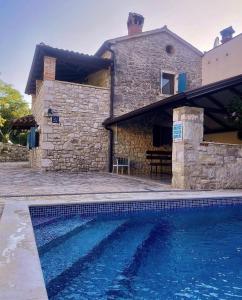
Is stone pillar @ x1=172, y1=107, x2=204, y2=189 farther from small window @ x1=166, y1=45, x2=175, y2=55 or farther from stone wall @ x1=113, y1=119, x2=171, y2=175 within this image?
small window @ x1=166, y1=45, x2=175, y2=55

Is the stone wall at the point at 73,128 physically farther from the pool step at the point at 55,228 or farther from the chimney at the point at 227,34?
the chimney at the point at 227,34

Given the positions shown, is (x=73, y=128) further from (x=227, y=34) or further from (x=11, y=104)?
(x=11, y=104)

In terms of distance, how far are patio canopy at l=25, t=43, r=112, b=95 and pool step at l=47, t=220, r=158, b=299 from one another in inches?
389

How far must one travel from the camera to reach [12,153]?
23.0 meters

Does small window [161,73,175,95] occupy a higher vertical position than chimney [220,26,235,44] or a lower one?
lower

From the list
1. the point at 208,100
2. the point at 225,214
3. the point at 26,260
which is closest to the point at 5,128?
the point at 208,100

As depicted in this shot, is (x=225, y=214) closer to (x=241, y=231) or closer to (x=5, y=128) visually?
(x=241, y=231)

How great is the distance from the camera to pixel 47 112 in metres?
12.4

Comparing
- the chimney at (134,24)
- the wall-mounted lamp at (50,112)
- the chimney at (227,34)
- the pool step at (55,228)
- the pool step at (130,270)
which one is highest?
the chimney at (227,34)

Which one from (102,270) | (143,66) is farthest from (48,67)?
(102,270)

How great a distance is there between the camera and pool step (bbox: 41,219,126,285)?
320cm

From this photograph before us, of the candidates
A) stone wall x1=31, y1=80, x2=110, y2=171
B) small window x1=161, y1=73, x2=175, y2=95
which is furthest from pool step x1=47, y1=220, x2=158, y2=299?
small window x1=161, y1=73, x2=175, y2=95

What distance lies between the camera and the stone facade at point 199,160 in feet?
26.5

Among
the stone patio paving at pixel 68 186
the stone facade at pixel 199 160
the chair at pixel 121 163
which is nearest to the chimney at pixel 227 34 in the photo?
the chair at pixel 121 163
